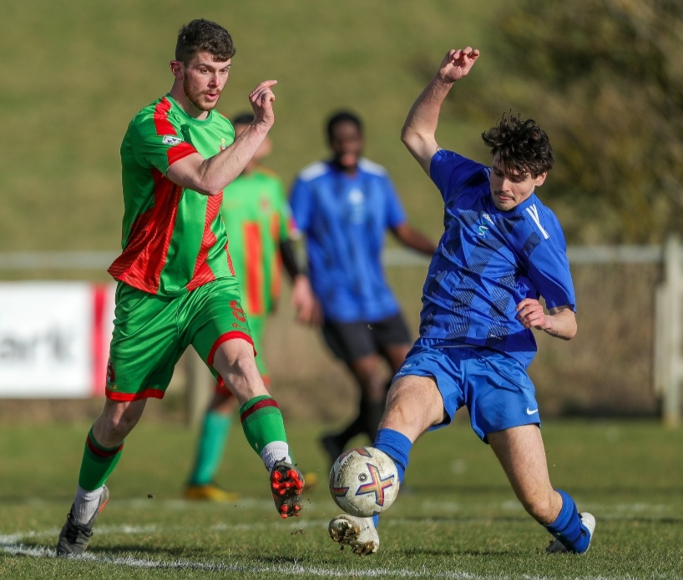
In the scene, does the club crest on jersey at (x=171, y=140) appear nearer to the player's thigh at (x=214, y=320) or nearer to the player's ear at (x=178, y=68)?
the player's ear at (x=178, y=68)

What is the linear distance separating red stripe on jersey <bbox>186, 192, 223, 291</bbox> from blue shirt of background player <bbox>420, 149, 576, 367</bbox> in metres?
1.02

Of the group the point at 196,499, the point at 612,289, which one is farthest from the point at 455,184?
the point at 612,289

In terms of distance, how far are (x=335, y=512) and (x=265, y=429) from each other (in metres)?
3.46

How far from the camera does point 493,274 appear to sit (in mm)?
5859

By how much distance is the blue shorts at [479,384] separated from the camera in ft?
18.8

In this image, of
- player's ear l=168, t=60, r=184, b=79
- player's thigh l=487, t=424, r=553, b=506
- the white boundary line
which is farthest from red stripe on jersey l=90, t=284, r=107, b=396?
player's thigh l=487, t=424, r=553, b=506

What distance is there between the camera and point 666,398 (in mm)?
14289

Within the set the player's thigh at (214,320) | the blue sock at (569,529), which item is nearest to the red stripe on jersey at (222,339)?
the player's thigh at (214,320)

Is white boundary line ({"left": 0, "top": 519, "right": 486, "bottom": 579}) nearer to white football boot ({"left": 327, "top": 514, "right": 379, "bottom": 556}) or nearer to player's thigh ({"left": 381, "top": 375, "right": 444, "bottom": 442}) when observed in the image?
white football boot ({"left": 327, "top": 514, "right": 379, "bottom": 556})

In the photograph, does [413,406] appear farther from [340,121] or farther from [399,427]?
[340,121]

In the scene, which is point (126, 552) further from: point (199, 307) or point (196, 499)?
point (196, 499)

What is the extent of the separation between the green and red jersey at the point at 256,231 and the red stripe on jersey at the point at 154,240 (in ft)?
13.0

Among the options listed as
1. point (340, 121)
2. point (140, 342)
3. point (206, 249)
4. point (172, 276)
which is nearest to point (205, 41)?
point (206, 249)

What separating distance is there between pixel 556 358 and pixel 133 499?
22.3 feet
